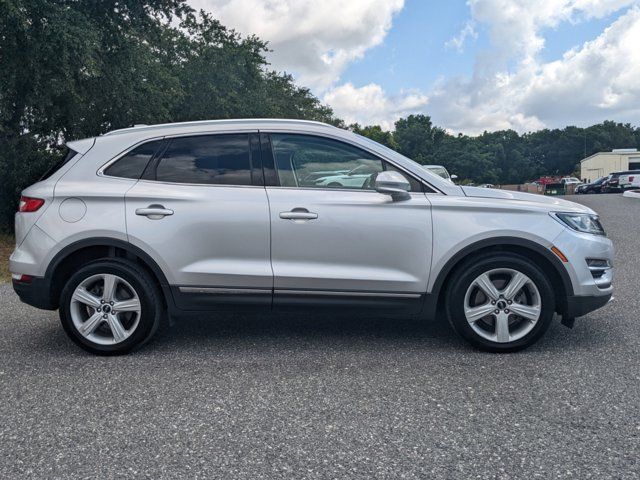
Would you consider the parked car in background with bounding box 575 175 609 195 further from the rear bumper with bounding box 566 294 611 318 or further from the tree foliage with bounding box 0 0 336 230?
the rear bumper with bounding box 566 294 611 318

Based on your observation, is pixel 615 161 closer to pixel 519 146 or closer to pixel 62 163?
pixel 519 146

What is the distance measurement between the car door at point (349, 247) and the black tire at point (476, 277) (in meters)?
Answer: 0.25

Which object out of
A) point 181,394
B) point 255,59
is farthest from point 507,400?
point 255,59

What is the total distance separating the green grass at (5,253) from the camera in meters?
8.61

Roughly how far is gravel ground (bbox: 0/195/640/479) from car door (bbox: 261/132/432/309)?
1.60 ft

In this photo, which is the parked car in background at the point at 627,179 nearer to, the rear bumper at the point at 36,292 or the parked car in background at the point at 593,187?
the parked car in background at the point at 593,187

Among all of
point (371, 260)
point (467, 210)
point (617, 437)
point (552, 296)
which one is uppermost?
point (467, 210)

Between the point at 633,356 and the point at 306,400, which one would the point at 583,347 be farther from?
the point at 306,400

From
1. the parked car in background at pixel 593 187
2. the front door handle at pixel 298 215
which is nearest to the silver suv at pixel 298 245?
the front door handle at pixel 298 215

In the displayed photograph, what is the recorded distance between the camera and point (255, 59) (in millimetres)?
29031

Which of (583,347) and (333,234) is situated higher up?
(333,234)

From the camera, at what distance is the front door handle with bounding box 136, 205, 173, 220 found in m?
4.17

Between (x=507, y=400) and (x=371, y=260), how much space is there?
4.31 ft

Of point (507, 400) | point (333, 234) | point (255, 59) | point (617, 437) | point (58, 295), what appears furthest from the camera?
point (255, 59)
